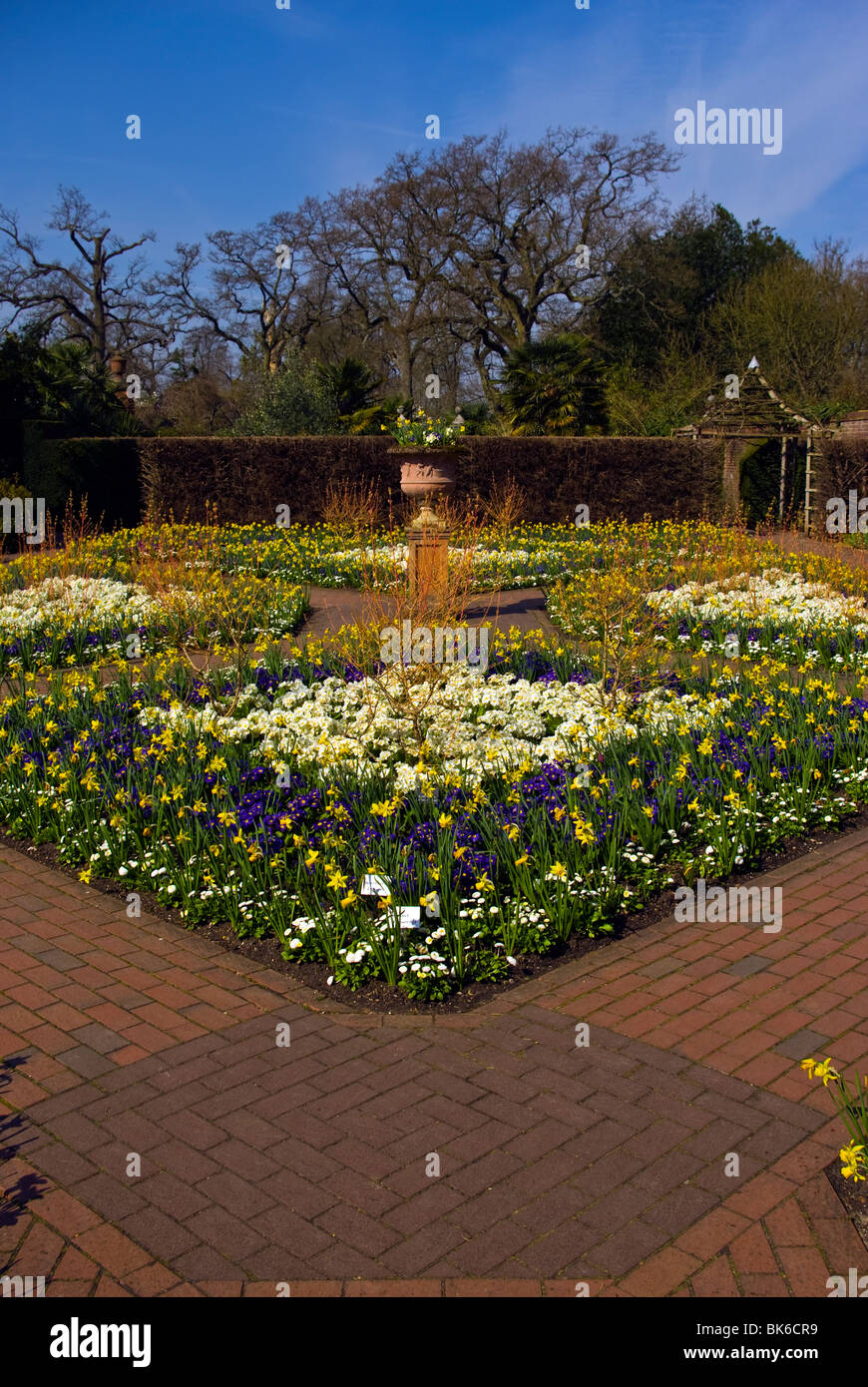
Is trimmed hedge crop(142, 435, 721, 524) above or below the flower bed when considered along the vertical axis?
above

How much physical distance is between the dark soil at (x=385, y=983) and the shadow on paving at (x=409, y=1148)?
0.64 feet

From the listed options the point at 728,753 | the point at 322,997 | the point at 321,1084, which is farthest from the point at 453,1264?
the point at 728,753

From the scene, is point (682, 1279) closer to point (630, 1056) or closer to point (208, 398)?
point (630, 1056)

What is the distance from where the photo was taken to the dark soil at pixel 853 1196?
2.77 m

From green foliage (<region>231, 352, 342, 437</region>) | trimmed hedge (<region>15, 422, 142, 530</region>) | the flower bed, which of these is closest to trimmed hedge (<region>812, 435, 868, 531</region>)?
green foliage (<region>231, 352, 342, 437</region>)

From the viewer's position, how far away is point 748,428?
2334 cm

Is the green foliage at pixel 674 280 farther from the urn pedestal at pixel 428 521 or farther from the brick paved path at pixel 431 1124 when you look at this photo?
the brick paved path at pixel 431 1124

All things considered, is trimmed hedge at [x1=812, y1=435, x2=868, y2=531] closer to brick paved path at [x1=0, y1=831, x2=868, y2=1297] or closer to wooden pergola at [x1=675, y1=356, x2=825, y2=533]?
wooden pergola at [x1=675, y1=356, x2=825, y2=533]

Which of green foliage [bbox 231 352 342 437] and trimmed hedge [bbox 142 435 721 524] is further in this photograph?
green foliage [bbox 231 352 342 437]

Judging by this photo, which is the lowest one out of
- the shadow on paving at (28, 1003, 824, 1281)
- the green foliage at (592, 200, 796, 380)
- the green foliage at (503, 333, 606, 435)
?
the shadow on paving at (28, 1003, 824, 1281)

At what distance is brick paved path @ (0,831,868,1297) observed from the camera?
8.80 feet

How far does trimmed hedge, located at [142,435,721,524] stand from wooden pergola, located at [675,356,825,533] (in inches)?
14.0

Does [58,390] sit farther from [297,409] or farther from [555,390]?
[555,390]

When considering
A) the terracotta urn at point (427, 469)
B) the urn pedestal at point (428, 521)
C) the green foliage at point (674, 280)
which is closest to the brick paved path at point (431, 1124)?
the urn pedestal at point (428, 521)
